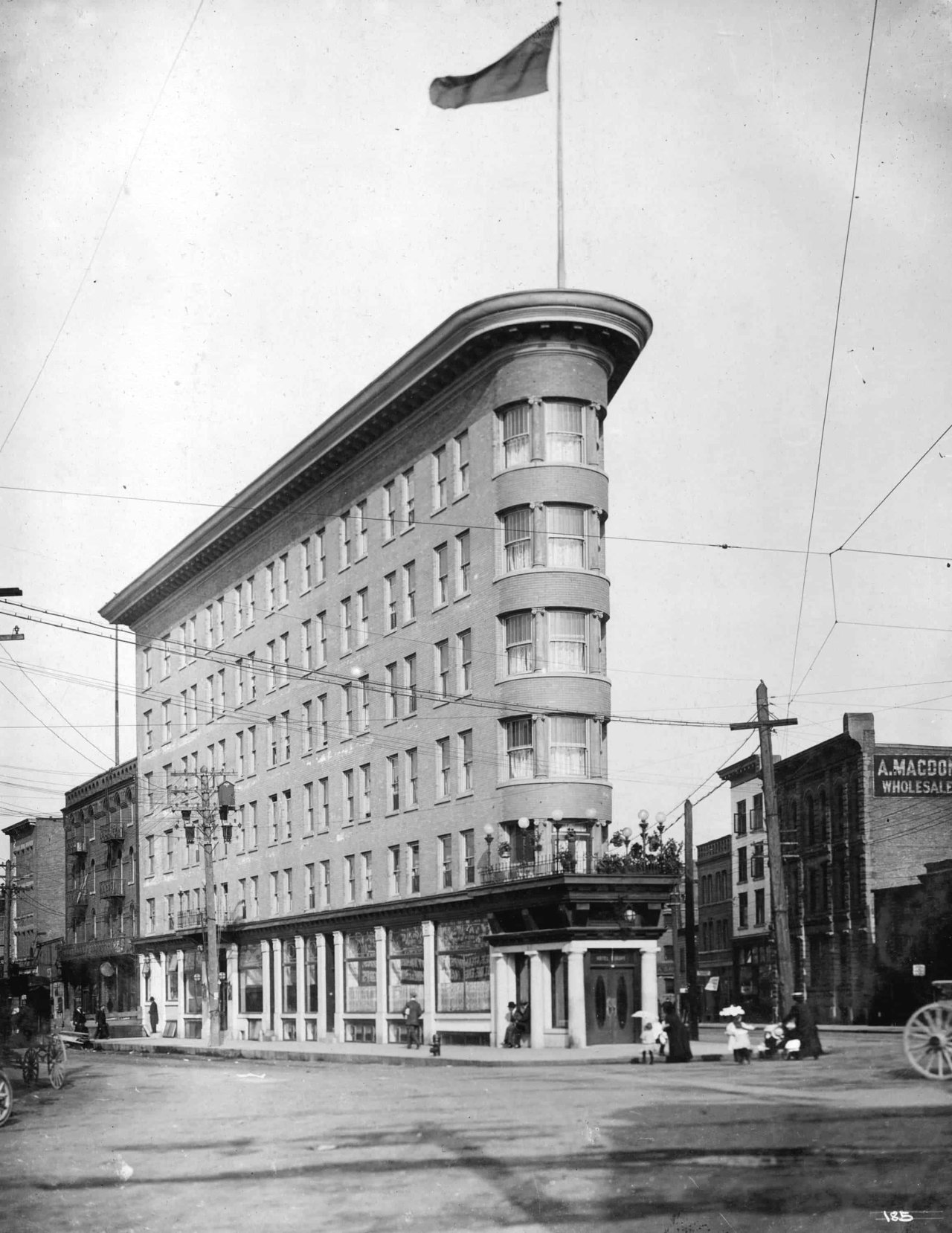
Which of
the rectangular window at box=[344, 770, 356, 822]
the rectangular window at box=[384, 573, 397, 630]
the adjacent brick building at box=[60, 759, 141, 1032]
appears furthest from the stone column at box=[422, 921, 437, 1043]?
the adjacent brick building at box=[60, 759, 141, 1032]

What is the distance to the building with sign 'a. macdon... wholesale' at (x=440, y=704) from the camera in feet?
145

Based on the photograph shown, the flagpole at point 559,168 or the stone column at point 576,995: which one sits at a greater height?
the flagpole at point 559,168

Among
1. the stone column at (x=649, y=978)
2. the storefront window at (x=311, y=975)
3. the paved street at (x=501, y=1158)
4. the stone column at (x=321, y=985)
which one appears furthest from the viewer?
the storefront window at (x=311, y=975)

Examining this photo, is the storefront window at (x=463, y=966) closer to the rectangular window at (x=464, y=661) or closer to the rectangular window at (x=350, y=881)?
the rectangular window at (x=350, y=881)

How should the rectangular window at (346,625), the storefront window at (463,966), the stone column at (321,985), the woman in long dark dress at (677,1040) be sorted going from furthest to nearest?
the stone column at (321,985) < the rectangular window at (346,625) < the storefront window at (463,966) < the woman in long dark dress at (677,1040)

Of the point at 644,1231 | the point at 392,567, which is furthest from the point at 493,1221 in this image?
the point at 392,567

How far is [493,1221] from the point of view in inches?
480

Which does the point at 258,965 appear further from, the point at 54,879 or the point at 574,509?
the point at 54,879

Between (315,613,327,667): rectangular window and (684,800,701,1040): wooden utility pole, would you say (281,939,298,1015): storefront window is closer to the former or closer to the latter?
(315,613,327,667): rectangular window

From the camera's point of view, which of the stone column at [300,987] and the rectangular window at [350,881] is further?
the stone column at [300,987]

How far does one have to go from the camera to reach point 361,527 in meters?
53.9

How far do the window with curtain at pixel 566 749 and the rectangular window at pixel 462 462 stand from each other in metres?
7.93

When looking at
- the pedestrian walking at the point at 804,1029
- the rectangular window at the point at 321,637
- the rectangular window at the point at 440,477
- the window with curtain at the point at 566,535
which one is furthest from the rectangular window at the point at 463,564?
the pedestrian walking at the point at 804,1029

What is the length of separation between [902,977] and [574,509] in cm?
3208
